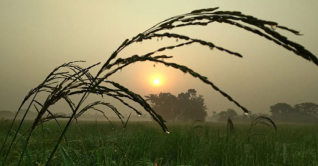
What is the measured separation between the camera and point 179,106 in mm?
93250

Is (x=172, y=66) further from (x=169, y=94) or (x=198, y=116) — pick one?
(x=169, y=94)

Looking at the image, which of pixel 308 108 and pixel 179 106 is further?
pixel 308 108

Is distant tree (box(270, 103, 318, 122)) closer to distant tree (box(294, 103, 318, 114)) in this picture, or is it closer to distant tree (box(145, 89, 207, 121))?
distant tree (box(294, 103, 318, 114))

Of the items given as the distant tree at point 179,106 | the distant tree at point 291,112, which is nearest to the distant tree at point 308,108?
the distant tree at point 291,112

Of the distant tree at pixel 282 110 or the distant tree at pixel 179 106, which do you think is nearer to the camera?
the distant tree at pixel 179 106

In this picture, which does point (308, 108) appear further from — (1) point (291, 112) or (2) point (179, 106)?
(2) point (179, 106)

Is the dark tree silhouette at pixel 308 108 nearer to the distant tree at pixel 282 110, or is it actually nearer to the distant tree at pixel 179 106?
the distant tree at pixel 282 110

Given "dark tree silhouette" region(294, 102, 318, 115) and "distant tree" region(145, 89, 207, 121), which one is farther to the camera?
"dark tree silhouette" region(294, 102, 318, 115)

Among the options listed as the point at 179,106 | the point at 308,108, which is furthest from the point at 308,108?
the point at 179,106

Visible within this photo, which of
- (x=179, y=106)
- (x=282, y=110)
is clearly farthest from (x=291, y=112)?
(x=179, y=106)

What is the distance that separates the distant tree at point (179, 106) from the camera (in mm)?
88938

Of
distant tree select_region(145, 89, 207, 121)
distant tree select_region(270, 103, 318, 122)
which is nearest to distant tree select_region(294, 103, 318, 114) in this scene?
distant tree select_region(270, 103, 318, 122)

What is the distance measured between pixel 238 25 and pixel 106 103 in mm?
1100

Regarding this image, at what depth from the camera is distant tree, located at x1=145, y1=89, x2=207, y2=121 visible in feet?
292
